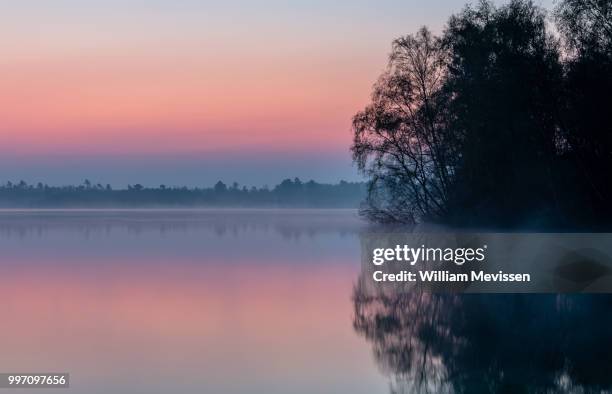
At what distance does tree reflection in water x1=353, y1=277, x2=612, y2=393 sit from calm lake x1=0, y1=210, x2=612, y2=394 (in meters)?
0.03

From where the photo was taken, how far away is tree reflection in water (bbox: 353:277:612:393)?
980cm

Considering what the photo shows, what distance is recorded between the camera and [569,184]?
28.6 m

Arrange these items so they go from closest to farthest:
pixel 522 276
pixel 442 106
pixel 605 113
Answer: pixel 522 276 → pixel 605 113 → pixel 442 106

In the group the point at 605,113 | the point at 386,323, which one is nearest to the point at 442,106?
the point at 605,113

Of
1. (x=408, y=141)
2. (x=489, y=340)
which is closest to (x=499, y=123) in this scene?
(x=408, y=141)

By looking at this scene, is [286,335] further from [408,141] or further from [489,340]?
[408,141]

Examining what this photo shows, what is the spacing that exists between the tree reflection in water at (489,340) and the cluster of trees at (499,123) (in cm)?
1026

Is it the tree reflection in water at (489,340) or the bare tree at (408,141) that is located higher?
the bare tree at (408,141)

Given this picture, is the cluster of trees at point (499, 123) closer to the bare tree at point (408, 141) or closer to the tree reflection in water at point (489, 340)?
the bare tree at point (408, 141)

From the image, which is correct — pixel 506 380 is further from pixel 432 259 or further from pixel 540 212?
pixel 540 212

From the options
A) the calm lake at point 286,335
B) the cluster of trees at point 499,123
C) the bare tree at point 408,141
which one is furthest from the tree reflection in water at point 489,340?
the bare tree at point 408,141

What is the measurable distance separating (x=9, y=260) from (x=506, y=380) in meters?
23.3

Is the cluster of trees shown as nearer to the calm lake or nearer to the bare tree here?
the bare tree

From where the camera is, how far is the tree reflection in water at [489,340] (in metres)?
9.80
